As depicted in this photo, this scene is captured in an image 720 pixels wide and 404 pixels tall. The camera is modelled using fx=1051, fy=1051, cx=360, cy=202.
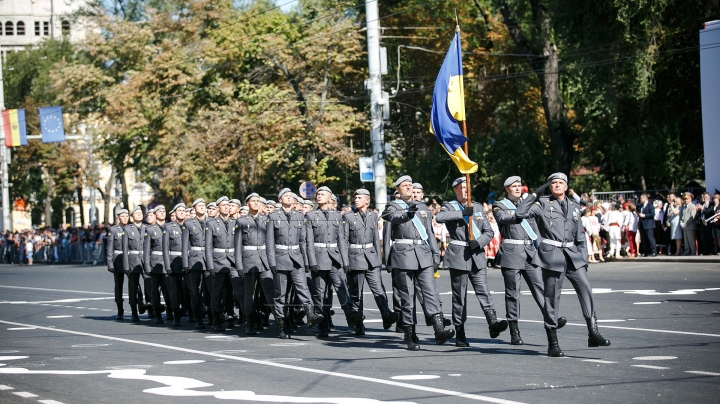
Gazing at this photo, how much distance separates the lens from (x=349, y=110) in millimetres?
40812

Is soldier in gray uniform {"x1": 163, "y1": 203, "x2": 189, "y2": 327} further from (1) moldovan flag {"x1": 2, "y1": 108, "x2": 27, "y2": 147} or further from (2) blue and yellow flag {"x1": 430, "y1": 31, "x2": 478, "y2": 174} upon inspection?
(1) moldovan flag {"x1": 2, "y1": 108, "x2": 27, "y2": 147}

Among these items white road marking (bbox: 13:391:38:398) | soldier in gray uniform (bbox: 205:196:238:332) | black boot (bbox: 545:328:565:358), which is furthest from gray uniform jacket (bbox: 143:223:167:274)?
black boot (bbox: 545:328:565:358)

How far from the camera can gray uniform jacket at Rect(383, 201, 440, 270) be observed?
1301 centimetres

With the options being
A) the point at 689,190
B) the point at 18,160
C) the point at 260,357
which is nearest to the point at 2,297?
the point at 260,357

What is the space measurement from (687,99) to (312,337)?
83.7 ft

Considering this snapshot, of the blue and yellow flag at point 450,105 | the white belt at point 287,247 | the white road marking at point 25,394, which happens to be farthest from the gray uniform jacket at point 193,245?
the white road marking at point 25,394

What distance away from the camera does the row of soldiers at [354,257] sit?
12.0 meters

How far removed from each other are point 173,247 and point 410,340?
688 cm

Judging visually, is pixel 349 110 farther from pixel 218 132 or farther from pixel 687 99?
pixel 687 99

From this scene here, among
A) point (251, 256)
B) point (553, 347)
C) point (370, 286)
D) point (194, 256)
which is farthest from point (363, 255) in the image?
point (194, 256)

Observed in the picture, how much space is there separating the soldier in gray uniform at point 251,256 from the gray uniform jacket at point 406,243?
290 centimetres

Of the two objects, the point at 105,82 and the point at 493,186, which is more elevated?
the point at 105,82

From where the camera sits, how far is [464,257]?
12984 millimetres

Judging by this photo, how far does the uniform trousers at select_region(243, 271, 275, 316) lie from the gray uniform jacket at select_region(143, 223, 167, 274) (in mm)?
2810
